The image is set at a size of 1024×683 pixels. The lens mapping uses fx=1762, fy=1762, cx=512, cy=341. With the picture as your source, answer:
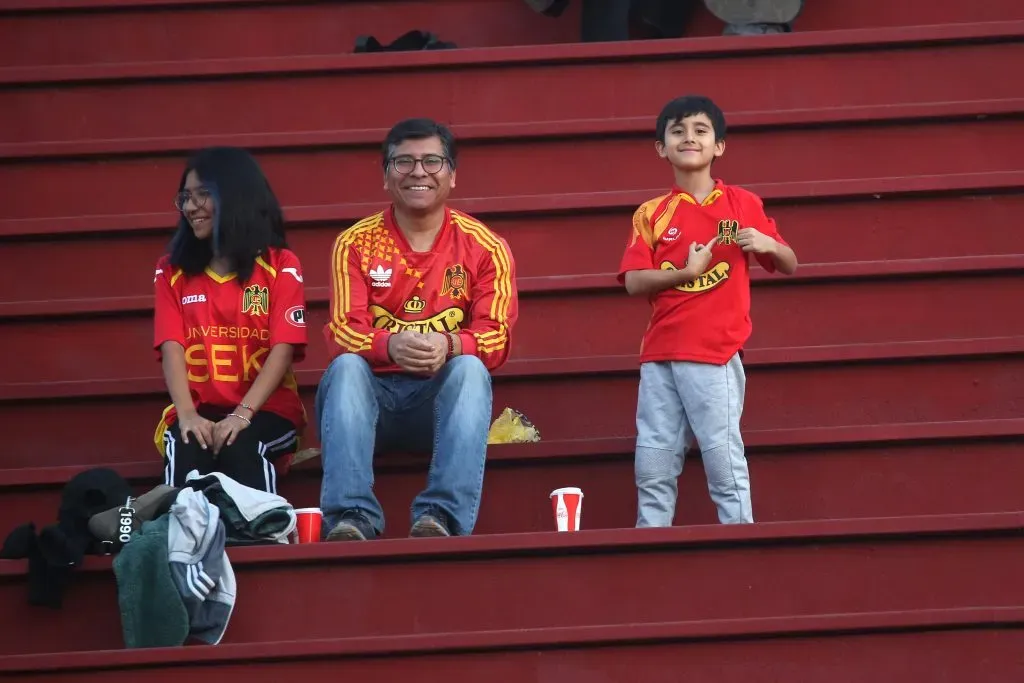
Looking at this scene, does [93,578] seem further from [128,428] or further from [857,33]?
[857,33]

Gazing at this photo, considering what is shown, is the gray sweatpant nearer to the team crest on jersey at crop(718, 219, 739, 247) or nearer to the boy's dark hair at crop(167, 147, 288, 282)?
the team crest on jersey at crop(718, 219, 739, 247)

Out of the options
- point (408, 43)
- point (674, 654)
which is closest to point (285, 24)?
point (408, 43)

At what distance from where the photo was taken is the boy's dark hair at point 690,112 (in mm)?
4148

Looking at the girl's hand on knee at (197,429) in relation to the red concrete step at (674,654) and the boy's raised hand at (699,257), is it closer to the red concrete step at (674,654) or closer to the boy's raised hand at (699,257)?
the red concrete step at (674,654)

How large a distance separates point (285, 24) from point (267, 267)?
55.2 inches

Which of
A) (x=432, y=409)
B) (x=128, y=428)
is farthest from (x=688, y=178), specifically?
(x=128, y=428)

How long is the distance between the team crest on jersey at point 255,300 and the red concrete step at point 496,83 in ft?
2.82

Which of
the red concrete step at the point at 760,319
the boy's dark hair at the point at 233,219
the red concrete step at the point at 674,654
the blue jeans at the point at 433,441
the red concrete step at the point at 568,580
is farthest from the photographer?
the red concrete step at the point at 760,319

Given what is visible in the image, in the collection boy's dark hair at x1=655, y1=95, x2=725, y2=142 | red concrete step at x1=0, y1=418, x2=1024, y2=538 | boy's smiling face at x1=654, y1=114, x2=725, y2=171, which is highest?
boy's dark hair at x1=655, y1=95, x2=725, y2=142

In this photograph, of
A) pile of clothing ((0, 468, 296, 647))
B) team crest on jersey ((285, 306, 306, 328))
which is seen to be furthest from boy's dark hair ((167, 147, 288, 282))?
pile of clothing ((0, 468, 296, 647))

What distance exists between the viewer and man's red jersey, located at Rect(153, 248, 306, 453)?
4.10 meters

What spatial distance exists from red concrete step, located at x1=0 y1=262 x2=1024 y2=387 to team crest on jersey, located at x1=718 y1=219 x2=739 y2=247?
46 cm

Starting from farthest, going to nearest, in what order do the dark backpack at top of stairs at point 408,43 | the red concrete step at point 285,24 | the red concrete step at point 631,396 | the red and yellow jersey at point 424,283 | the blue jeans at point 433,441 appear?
the red concrete step at point 285,24 → the dark backpack at top of stairs at point 408,43 → the red concrete step at point 631,396 → the red and yellow jersey at point 424,283 → the blue jeans at point 433,441

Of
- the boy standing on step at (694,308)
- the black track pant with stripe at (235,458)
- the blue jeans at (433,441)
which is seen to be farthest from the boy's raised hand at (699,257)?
the black track pant with stripe at (235,458)
